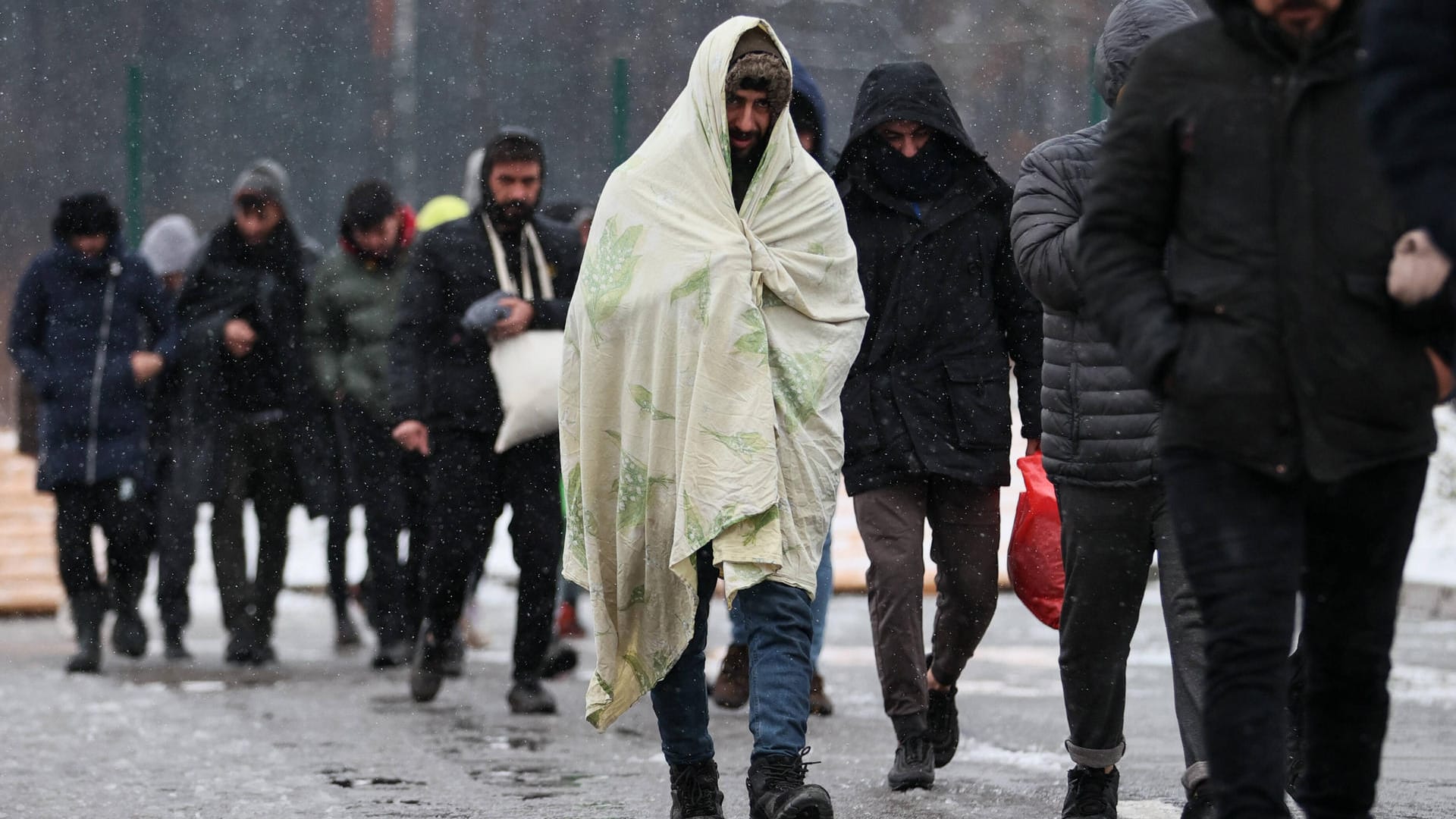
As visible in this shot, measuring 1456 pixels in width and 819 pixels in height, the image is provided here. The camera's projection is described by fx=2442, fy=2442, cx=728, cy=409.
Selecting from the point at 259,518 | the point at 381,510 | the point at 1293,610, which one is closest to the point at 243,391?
the point at 259,518

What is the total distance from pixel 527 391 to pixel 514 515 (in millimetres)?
445

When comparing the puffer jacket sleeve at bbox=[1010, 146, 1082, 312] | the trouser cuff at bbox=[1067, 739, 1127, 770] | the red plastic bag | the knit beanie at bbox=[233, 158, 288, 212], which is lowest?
the trouser cuff at bbox=[1067, 739, 1127, 770]

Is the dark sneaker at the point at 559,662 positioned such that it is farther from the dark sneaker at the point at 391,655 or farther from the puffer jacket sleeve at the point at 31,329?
the puffer jacket sleeve at the point at 31,329

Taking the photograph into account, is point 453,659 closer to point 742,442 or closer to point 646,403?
point 646,403

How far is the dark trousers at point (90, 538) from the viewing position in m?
10.2

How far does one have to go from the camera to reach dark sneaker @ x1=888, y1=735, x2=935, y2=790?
618cm

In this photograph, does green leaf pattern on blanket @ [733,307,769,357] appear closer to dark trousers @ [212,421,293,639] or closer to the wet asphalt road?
the wet asphalt road

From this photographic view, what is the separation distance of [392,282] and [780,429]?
5.20 m

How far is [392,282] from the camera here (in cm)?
1034

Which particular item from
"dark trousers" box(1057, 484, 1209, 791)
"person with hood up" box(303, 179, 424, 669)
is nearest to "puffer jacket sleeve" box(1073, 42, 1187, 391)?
"dark trousers" box(1057, 484, 1209, 791)

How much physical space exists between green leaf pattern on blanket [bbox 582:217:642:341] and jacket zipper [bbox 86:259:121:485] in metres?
5.22

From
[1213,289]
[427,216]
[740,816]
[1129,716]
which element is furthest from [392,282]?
[1213,289]

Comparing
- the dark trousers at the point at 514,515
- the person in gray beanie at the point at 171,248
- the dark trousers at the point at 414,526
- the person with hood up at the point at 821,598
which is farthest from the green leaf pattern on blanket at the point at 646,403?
the person in gray beanie at the point at 171,248

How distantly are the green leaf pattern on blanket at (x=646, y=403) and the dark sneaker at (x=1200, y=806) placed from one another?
1.39 m
